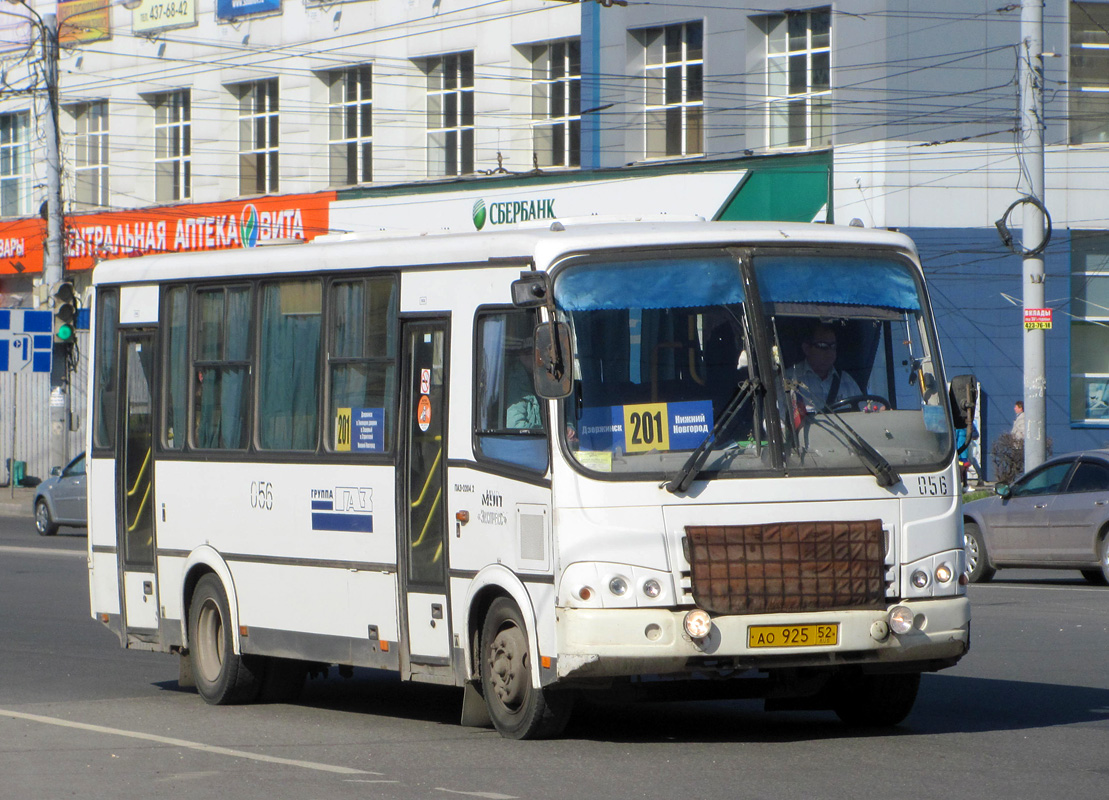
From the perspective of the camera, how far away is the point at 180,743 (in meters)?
9.76

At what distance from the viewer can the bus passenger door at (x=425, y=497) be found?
392 inches

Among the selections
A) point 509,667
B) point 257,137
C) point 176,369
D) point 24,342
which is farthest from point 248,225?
point 509,667

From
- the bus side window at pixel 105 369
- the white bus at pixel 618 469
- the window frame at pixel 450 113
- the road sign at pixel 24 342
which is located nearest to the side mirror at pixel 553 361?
the white bus at pixel 618 469

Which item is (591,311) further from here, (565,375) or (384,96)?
(384,96)

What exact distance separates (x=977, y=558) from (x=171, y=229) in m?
25.5

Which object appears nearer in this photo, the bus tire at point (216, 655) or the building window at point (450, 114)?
the bus tire at point (216, 655)

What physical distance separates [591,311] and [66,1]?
3880 centimetres

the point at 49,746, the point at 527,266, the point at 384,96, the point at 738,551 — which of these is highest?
the point at 384,96

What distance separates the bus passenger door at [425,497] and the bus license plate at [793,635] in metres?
1.82

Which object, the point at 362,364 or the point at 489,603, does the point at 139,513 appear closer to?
the point at 362,364

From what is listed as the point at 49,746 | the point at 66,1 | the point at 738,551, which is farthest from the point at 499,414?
the point at 66,1

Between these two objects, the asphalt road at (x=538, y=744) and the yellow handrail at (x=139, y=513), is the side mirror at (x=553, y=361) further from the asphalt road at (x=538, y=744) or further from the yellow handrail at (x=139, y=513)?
the yellow handrail at (x=139, y=513)

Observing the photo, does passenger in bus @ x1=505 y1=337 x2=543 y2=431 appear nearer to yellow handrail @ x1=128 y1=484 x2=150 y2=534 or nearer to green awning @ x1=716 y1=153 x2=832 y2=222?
yellow handrail @ x1=128 y1=484 x2=150 y2=534

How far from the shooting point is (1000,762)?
28.5 ft
